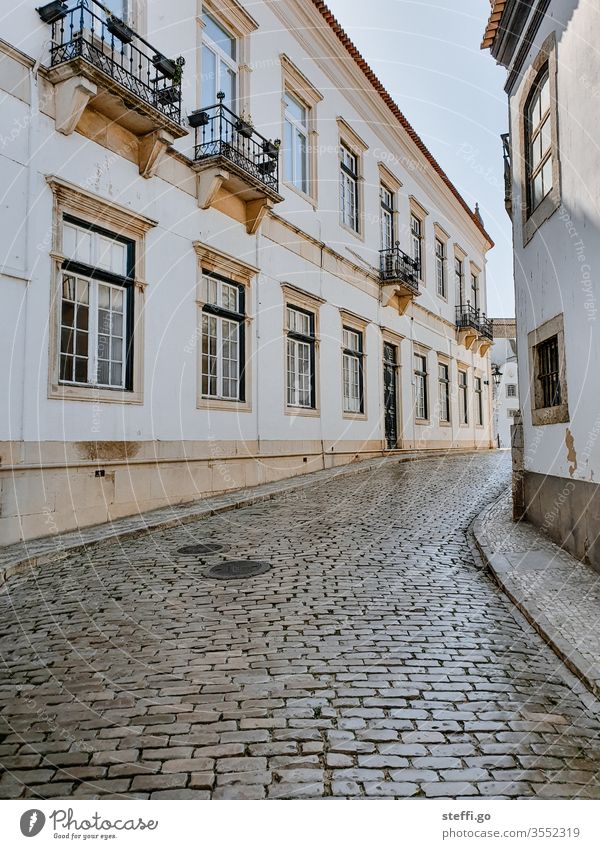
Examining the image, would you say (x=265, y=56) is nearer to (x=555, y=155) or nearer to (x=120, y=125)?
(x=120, y=125)

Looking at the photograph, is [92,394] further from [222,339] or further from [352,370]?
[352,370]

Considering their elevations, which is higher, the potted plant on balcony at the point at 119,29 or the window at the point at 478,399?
the potted plant on balcony at the point at 119,29

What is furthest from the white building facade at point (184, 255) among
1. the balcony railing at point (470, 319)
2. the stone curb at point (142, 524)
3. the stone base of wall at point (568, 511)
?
the balcony railing at point (470, 319)

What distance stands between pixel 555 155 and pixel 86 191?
20.3 feet

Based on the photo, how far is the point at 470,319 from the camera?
26516 mm

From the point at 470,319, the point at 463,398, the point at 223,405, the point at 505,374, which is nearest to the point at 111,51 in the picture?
the point at 223,405

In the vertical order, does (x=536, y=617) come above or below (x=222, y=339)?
below

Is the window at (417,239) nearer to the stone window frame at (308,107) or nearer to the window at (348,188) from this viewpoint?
the window at (348,188)

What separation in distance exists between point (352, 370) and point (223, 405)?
21.8ft

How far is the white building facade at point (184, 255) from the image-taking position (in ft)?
25.5

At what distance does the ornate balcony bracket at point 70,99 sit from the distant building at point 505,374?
37.2 m

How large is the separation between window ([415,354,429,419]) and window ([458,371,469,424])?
14.9 ft

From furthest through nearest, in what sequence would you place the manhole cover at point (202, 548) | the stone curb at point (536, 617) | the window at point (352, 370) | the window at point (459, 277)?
the window at point (459, 277) < the window at point (352, 370) < the manhole cover at point (202, 548) < the stone curb at point (536, 617)
